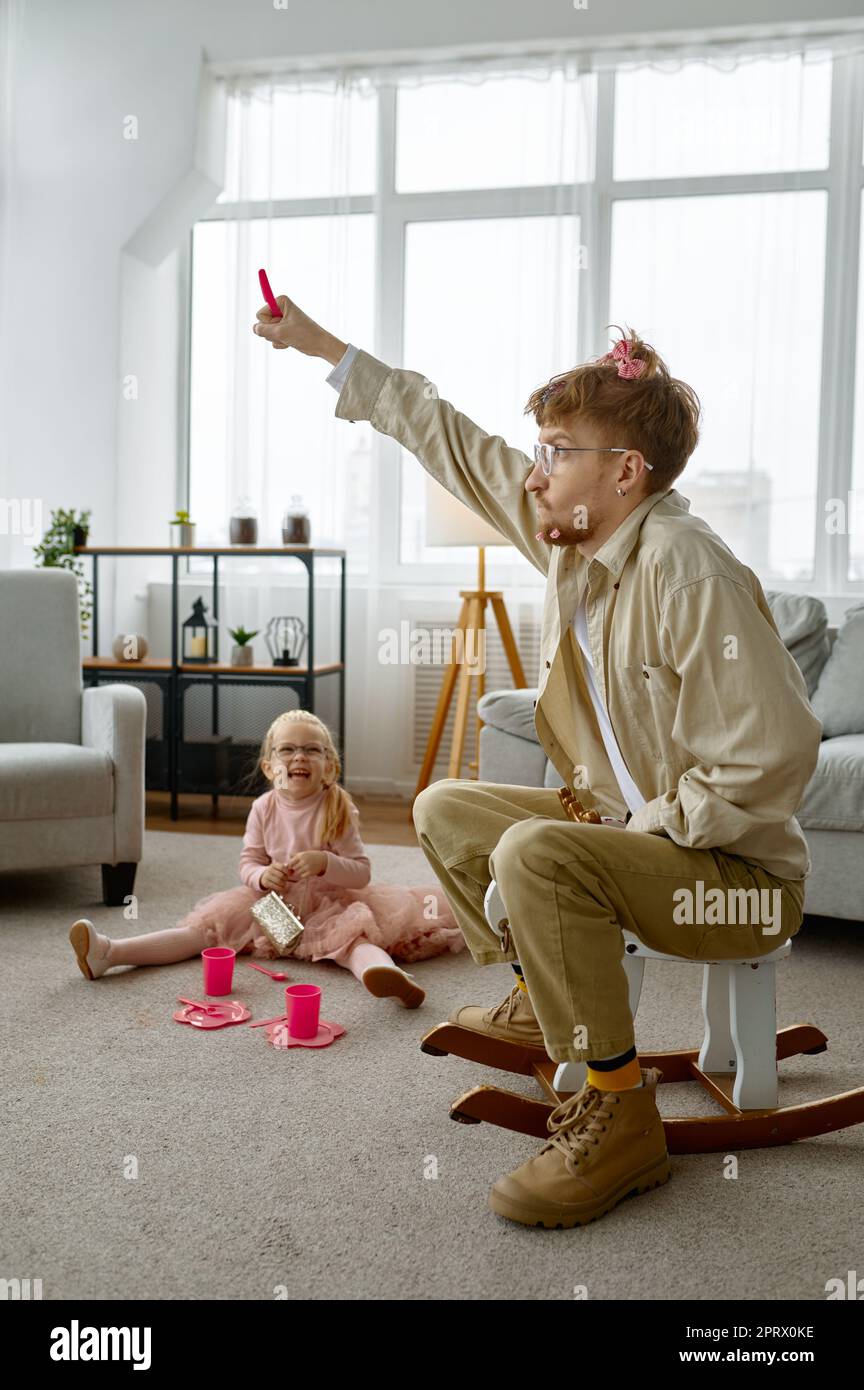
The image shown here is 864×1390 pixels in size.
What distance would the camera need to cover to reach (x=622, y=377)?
174 cm

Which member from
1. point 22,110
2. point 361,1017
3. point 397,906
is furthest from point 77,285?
point 361,1017

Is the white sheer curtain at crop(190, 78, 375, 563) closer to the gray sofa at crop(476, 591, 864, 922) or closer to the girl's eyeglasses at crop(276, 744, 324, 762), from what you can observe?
the gray sofa at crop(476, 591, 864, 922)

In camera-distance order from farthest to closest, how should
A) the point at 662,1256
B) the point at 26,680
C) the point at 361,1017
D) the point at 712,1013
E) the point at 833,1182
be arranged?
the point at 26,680 < the point at 361,1017 < the point at 712,1013 < the point at 833,1182 < the point at 662,1256

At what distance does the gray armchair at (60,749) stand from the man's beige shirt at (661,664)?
142 cm

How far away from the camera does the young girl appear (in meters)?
2.61

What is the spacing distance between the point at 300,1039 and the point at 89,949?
21.3 inches

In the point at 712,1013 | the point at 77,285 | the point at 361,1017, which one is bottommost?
the point at 361,1017

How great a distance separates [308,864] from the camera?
2.62 m

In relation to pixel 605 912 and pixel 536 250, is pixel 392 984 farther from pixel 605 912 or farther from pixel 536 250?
pixel 536 250

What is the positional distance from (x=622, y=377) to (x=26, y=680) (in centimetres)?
212

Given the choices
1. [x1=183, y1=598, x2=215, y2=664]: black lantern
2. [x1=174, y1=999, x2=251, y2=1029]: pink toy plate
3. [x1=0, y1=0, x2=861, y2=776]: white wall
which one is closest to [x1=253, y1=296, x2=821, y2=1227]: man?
[x1=174, y1=999, x2=251, y2=1029]: pink toy plate

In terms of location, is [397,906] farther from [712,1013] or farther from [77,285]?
[77,285]

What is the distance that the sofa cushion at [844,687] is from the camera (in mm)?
3244
